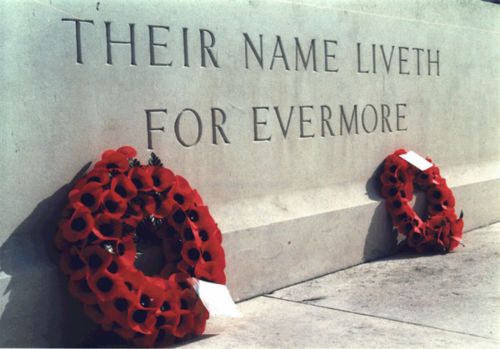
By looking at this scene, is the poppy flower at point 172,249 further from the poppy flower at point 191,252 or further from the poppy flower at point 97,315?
the poppy flower at point 97,315

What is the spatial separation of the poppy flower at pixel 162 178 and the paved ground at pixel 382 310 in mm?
826

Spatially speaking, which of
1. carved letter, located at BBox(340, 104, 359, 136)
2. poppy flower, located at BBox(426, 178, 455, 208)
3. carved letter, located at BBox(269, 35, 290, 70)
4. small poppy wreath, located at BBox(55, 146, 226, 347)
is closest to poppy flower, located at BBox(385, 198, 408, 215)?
poppy flower, located at BBox(426, 178, 455, 208)

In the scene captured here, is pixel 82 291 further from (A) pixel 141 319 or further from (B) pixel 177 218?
(B) pixel 177 218

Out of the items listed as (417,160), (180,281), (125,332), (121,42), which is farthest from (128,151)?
(417,160)

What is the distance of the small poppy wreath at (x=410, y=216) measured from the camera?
21.0ft

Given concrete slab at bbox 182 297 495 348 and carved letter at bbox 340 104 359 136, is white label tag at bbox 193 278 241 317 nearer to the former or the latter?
concrete slab at bbox 182 297 495 348

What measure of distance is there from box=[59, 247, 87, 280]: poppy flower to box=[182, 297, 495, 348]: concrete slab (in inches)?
26.0

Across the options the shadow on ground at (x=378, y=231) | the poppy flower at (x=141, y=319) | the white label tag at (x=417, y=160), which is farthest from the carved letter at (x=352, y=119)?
the poppy flower at (x=141, y=319)

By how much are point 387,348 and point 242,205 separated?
1605mm

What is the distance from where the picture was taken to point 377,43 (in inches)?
257

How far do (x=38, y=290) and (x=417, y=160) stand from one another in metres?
3.76

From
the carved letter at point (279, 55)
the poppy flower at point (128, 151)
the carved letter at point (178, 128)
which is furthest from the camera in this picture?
the carved letter at point (279, 55)

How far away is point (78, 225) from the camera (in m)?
3.91

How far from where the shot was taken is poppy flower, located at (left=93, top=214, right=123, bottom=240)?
396 cm
